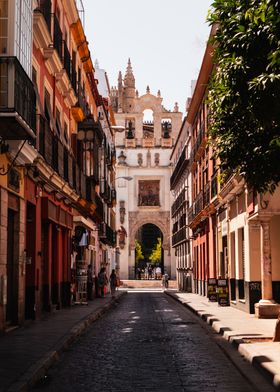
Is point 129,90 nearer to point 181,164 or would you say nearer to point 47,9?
point 181,164

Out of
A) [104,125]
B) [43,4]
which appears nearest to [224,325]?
[43,4]

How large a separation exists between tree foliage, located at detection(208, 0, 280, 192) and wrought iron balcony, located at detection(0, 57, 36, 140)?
3355 millimetres

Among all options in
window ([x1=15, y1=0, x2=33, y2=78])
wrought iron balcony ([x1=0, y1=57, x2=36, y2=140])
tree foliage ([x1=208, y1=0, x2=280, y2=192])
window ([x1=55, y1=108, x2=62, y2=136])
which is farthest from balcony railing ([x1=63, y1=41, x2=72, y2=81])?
tree foliage ([x1=208, y1=0, x2=280, y2=192])

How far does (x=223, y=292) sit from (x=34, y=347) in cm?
1437

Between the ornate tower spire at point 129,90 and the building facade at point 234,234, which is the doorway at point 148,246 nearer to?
the ornate tower spire at point 129,90

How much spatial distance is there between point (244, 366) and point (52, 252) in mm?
13157

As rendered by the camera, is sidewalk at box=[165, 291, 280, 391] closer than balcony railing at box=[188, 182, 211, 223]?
Yes

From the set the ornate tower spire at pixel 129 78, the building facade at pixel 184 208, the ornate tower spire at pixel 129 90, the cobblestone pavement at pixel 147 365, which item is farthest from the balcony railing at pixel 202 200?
the ornate tower spire at pixel 129 78

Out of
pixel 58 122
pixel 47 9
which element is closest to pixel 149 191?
pixel 58 122

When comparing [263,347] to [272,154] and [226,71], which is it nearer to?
[272,154]

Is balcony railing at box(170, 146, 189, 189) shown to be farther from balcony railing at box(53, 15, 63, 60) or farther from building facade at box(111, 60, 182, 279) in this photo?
balcony railing at box(53, 15, 63, 60)

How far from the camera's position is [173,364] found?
10.3 meters

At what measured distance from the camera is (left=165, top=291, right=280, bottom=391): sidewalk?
366 inches

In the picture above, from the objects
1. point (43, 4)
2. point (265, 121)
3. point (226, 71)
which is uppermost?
point (43, 4)
